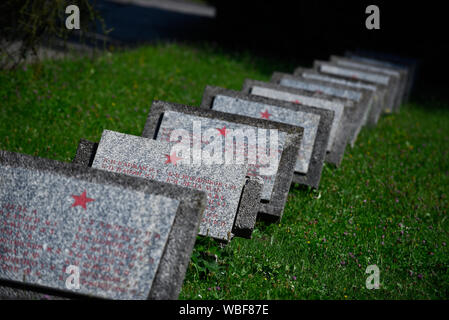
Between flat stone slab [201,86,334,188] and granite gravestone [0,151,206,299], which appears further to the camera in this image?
flat stone slab [201,86,334,188]

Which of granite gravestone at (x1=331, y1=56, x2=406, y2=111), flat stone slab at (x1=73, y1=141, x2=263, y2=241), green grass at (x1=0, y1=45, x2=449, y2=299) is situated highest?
granite gravestone at (x1=331, y1=56, x2=406, y2=111)

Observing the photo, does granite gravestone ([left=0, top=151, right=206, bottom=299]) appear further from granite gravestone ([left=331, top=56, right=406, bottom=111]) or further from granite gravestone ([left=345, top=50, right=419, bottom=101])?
granite gravestone ([left=345, top=50, right=419, bottom=101])

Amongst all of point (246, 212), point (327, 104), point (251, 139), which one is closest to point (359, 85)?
point (327, 104)

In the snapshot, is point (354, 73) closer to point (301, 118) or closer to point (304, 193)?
point (301, 118)

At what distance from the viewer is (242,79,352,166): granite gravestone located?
6.49 m

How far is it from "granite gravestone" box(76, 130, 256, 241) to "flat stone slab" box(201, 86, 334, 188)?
149 centimetres

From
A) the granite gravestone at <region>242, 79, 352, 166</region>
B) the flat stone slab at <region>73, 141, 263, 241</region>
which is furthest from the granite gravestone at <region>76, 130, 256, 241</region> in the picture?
the granite gravestone at <region>242, 79, 352, 166</region>

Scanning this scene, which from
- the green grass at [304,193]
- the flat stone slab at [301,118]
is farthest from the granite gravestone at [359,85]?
the flat stone slab at [301,118]

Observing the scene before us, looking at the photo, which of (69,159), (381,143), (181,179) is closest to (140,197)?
(181,179)

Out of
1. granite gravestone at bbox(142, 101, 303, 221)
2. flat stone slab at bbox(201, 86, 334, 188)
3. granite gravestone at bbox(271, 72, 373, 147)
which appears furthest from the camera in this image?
granite gravestone at bbox(271, 72, 373, 147)

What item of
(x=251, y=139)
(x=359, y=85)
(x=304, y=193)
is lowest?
(x=304, y=193)

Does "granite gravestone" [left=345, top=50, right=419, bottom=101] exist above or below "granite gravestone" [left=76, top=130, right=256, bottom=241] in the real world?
above

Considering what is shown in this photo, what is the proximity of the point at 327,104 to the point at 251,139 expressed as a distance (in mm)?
1858

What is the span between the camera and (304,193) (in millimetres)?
5688
